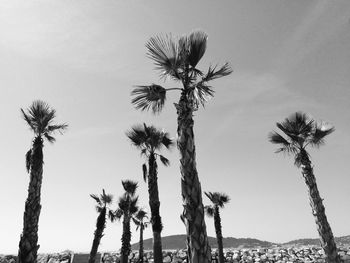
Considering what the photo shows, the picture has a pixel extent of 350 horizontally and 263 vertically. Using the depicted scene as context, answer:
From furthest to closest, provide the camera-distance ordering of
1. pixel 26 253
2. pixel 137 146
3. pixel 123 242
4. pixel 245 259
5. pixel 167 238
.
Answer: pixel 167 238, pixel 245 259, pixel 123 242, pixel 137 146, pixel 26 253

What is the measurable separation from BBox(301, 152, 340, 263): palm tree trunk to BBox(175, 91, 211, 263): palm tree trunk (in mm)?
8823

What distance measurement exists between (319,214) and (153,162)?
10.2 meters

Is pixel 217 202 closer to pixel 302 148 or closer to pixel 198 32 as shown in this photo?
pixel 302 148

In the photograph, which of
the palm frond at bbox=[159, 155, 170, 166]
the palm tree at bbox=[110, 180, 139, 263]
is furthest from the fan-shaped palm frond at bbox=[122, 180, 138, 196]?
the palm frond at bbox=[159, 155, 170, 166]

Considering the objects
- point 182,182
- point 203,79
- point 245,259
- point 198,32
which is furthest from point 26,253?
point 245,259

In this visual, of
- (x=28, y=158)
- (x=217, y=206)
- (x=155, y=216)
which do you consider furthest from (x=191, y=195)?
(x=217, y=206)

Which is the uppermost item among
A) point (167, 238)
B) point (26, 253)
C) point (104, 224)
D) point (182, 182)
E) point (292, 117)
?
point (167, 238)

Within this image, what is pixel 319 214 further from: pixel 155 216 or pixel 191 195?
pixel 155 216

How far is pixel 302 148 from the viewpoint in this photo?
15.1m

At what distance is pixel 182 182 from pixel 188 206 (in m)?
0.60

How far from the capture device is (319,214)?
13461mm

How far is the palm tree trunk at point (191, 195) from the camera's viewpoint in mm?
6551

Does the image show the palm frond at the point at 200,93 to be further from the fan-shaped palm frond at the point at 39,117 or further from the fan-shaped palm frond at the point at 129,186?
the fan-shaped palm frond at the point at 129,186

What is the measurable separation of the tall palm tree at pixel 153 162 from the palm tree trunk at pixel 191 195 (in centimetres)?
1148
